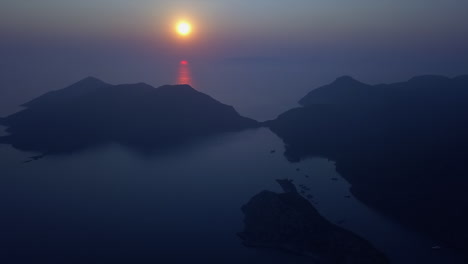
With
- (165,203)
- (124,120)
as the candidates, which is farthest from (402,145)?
(124,120)

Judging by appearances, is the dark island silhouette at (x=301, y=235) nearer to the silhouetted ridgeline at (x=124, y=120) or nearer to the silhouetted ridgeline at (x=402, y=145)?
the silhouetted ridgeline at (x=402, y=145)

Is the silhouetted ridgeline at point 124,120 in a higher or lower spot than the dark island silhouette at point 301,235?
higher

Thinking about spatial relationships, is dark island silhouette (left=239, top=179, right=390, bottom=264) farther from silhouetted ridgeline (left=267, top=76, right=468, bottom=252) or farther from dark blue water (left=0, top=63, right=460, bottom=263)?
silhouetted ridgeline (left=267, top=76, right=468, bottom=252)

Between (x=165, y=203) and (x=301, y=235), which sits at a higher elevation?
(x=165, y=203)

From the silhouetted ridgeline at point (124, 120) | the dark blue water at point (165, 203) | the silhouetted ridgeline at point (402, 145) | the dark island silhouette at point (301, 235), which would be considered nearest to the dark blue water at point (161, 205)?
the dark blue water at point (165, 203)

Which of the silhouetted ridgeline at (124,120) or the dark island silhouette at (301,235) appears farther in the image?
the silhouetted ridgeline at (124,120)

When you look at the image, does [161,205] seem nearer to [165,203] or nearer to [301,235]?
[165,203]
